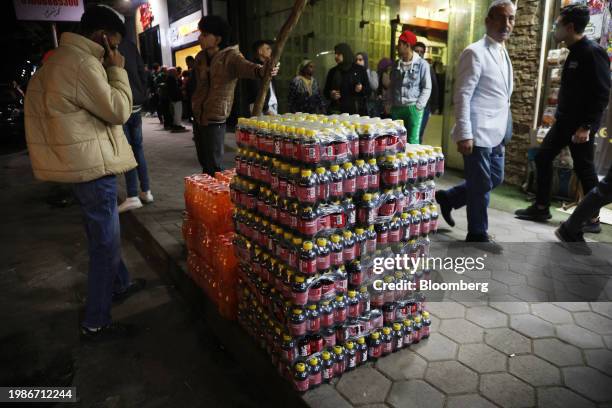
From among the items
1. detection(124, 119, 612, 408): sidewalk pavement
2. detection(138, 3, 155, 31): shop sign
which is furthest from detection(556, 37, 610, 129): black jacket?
detection(138, 3, 155, 31): shop sign

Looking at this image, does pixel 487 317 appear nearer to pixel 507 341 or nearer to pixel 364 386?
pixel 507 341

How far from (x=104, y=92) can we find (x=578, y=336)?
3770 millimetres

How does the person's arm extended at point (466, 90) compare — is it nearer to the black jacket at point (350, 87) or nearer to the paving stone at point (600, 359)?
the paving stone at point (600, 359)

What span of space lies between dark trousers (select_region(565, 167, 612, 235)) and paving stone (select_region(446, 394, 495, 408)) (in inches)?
112

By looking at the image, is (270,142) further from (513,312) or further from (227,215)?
(513,312)

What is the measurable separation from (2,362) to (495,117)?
15.7 feet

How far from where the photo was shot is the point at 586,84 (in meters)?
4.67

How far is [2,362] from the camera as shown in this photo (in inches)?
125

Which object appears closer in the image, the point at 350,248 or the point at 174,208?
the point at 350,248

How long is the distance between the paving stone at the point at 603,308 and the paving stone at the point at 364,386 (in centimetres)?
200

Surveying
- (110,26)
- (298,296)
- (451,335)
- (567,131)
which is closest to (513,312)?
(451,335)

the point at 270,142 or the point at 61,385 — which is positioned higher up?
the point at 270,142

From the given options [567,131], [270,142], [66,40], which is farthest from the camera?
[567,131]

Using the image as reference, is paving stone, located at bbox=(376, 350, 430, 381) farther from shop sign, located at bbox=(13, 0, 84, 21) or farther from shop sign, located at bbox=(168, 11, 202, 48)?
shop sign, located at bbox=(168, 11, 202, 48)
